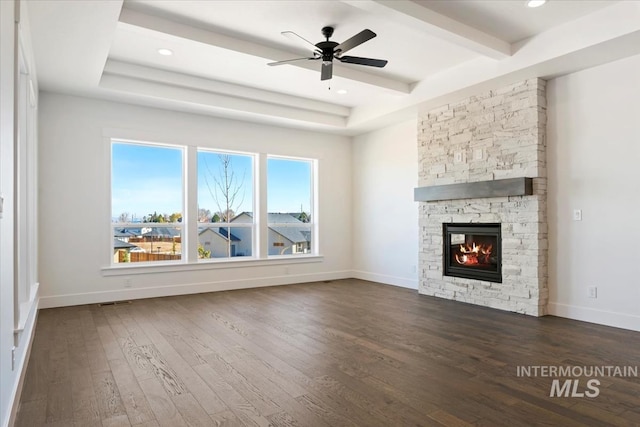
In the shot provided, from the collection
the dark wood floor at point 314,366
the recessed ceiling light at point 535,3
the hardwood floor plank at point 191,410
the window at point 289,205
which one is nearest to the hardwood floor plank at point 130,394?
the dark wood floor at point 314,366

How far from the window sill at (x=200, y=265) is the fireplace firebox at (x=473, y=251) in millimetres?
2625

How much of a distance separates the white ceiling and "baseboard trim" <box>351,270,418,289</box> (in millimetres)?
2805

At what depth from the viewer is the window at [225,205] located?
21.4ft

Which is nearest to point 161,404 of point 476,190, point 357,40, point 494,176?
point 357,40

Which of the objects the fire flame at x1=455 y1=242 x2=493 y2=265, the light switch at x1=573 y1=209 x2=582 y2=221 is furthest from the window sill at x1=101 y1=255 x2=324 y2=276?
the light switch at x1=573 y1=209 x2=582 y2=221

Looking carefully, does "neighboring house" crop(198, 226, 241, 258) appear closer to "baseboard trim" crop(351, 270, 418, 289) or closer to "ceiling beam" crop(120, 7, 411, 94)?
"baseboard trim" crop(351, 270, 418, 289)

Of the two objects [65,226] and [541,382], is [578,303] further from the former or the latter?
[65,226]

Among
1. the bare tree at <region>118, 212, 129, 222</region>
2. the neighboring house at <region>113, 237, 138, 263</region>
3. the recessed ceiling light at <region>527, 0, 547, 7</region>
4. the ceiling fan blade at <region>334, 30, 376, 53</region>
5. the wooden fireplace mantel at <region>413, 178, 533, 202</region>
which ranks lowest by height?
the neighboring house at <region>113, 237, 138, 263</region>

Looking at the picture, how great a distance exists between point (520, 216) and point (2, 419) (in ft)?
16.7

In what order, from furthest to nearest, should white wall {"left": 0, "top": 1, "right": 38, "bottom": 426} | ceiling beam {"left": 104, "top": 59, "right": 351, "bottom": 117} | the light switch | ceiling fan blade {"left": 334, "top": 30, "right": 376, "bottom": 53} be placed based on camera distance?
1. ceiling beam {"left": 104, "top": 59, "right": 351, "bottom": 117}
2. the light switch
3. ceiling fan blade {"left": 334, "top": 30, "right": 376, "bottom": 53}
4. white wall {"left": 0, "top": 1, "right": 38, "bottom": 426}

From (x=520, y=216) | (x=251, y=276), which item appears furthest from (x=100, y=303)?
(x=520, y=216)

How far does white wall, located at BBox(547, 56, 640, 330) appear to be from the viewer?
4125 mm

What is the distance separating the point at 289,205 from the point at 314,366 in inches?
183

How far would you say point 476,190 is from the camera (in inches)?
207
